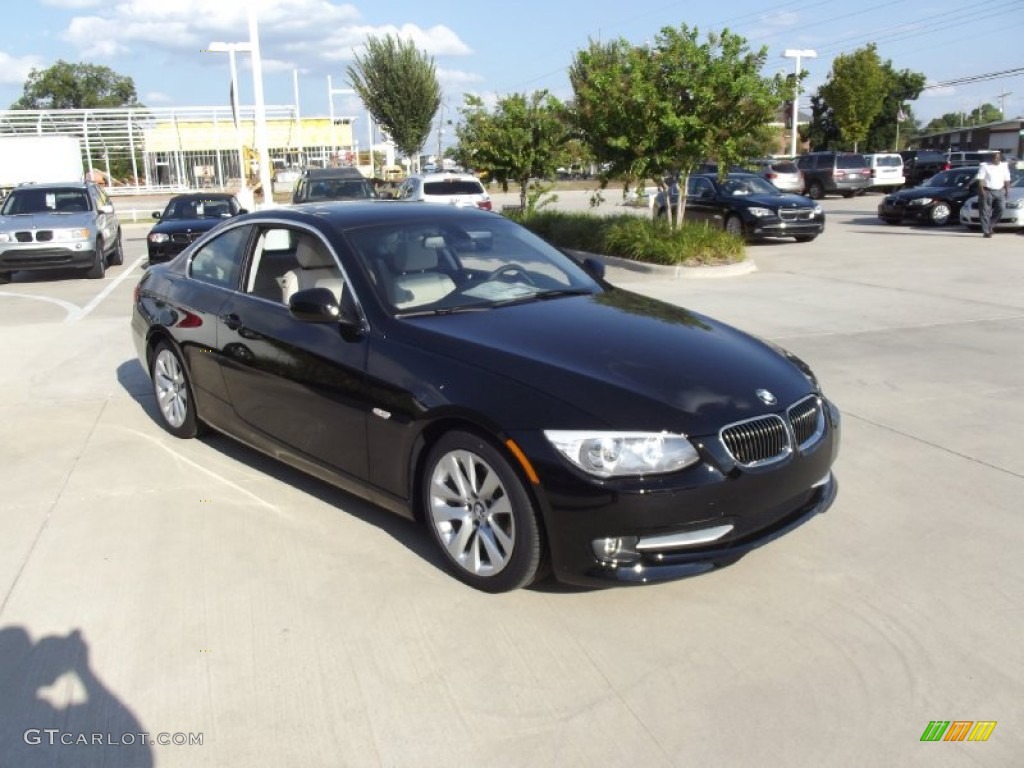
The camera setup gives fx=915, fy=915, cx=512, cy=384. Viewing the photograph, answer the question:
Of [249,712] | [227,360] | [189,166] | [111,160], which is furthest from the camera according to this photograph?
[111,160]

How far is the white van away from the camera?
35.5 m

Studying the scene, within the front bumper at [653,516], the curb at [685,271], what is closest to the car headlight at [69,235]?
the curb at [685,271]

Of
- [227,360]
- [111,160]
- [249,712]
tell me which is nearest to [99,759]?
[249,712]

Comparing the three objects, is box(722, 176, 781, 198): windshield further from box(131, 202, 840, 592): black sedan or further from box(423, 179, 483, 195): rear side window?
box(131, 202, 840, 592): black sedan

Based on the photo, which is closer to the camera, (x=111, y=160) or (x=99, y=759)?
(x=99, y=759)

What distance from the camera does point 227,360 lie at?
5.28 meters

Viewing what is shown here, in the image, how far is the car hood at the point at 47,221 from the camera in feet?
49.9

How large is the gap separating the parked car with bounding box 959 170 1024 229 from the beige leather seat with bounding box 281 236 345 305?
730 inches

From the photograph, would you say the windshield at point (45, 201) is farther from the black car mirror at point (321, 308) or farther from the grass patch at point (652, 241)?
the black car mirror at point (321, 308)

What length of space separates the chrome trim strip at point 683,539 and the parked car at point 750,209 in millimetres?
15008

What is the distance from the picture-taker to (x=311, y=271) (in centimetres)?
498

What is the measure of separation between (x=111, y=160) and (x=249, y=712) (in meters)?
67.4

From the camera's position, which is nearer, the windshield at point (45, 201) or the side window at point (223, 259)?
the side window at point (223, 259)

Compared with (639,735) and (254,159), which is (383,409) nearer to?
(639,735)
